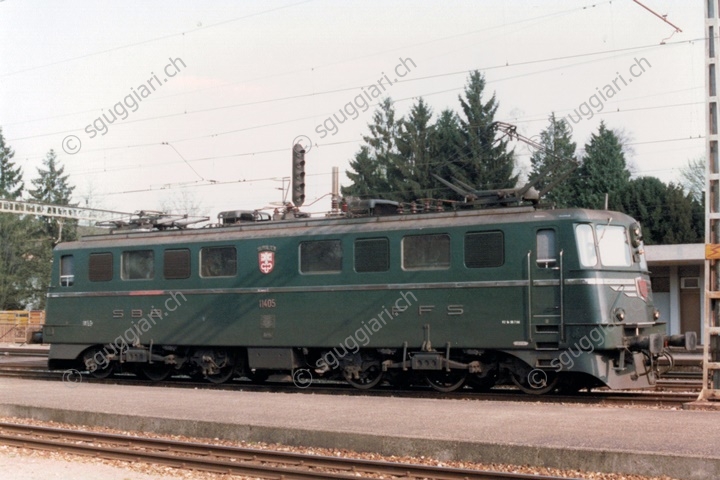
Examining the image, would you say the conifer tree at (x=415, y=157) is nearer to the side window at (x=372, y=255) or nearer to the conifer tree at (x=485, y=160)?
the conifer tree at (x=485, y=160)

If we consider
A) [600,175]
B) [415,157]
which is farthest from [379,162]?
[600,175]

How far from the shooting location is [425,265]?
17.2m

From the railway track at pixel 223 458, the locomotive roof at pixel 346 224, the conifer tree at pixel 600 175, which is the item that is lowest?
the railway track at pixel 223 458

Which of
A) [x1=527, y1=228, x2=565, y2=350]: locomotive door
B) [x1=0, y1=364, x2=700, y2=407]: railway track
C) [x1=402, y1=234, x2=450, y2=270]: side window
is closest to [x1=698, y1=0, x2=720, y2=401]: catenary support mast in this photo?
[x1=0, y1=364, x2=700, y2=407]: railway track

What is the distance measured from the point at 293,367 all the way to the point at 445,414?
19.9 feet

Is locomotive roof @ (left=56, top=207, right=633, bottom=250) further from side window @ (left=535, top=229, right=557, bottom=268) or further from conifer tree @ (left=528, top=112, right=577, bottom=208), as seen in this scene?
conifer tree @ (left=528, top=112, right=577, bottom=208)

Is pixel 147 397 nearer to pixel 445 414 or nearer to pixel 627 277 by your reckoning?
pixel 445 414

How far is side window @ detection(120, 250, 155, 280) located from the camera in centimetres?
2103

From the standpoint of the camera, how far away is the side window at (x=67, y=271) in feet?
73.6

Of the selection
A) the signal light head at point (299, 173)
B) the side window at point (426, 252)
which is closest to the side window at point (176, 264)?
the signal light head at point (299, 173)

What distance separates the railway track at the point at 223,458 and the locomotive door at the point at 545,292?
6161 millimetres

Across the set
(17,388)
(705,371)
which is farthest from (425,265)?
(17,388)

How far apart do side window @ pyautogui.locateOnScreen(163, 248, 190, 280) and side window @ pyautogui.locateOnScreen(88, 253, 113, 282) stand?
1.82 meters

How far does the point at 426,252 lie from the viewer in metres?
17.2
